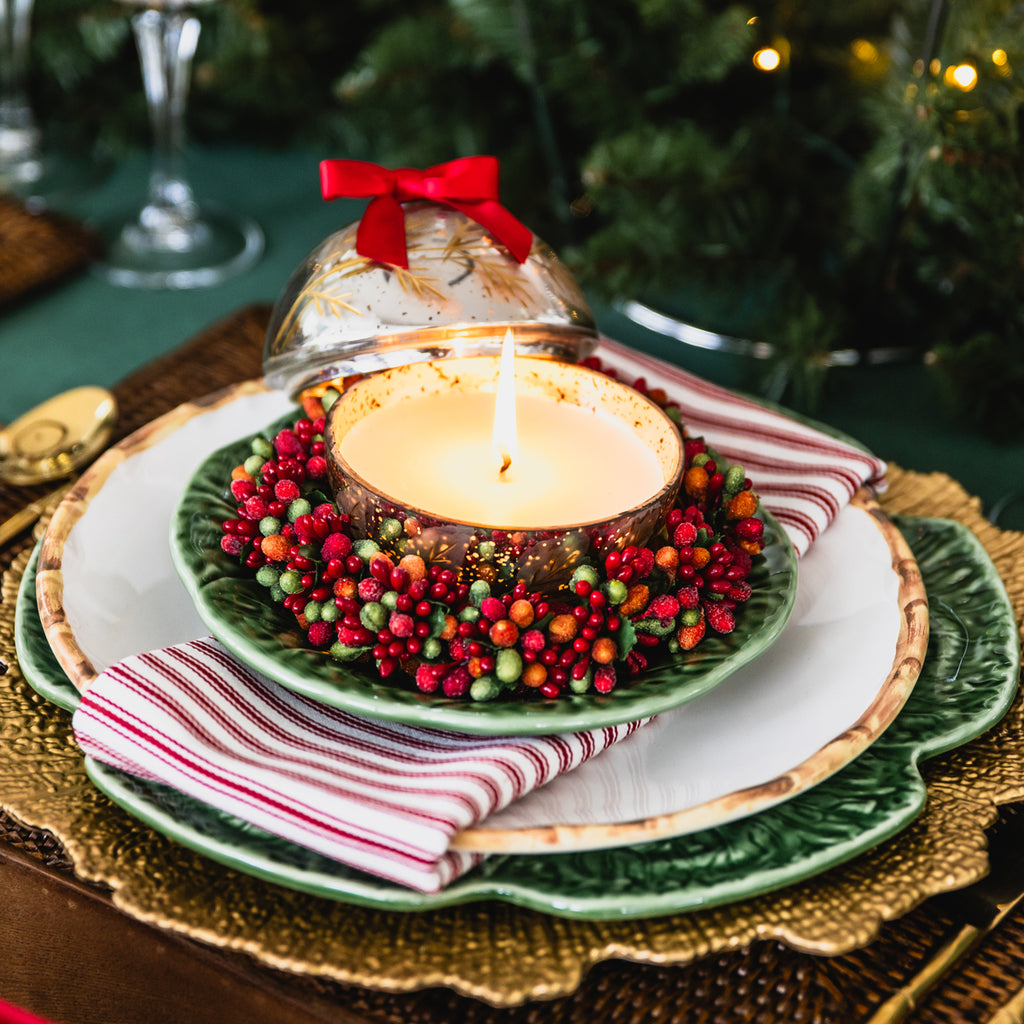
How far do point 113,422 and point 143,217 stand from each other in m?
0.56

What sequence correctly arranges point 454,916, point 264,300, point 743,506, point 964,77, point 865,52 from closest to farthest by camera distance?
point 454,916 → point 743,506 → point 964,77 → point 865,52 → point 264,300

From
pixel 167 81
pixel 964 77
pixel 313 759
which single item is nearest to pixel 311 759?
pixel 313 759

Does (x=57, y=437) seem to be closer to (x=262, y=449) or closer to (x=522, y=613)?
(x=262, y=449)

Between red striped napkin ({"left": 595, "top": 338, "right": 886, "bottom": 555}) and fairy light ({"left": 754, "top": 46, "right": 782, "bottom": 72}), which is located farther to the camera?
fairy light ({"left": 754, "top": 46, "right": 782, "bottom": 72})

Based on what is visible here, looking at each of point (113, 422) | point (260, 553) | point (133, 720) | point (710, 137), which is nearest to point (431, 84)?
point (710, 137)

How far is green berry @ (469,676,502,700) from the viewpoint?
398mm

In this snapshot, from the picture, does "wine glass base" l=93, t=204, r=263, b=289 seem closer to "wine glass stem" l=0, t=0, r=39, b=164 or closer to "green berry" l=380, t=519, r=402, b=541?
"wine glass stem" l=0, t=0, r=39, b=164

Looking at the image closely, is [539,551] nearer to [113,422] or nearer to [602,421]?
[602,421]

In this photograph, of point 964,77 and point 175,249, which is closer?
point 964,77

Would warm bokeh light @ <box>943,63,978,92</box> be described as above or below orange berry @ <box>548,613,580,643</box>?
above

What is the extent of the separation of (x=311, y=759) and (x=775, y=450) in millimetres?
333

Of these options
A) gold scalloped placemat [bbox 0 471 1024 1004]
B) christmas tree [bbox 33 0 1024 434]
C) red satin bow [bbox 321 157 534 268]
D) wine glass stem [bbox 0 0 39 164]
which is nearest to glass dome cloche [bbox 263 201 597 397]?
red satin bow [bbox 321 157 534 268]

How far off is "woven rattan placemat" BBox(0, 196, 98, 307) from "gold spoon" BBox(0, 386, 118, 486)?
38 cm

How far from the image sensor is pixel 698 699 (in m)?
0.45
